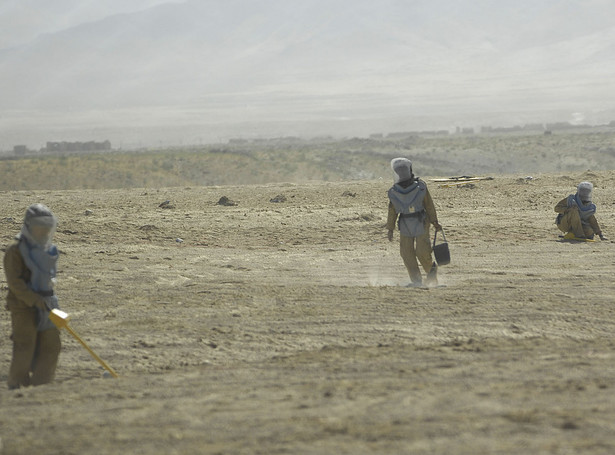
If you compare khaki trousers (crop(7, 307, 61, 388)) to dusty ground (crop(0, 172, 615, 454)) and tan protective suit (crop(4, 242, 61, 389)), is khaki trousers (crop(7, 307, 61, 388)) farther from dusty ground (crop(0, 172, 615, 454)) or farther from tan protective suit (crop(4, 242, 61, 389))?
dusty ground (crop(0, 172, 615, 454))

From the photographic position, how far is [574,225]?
607 inches

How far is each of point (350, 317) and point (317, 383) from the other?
9.30 feet

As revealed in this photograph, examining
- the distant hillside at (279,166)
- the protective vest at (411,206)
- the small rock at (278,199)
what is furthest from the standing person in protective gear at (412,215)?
the distant hillside at (279,166)

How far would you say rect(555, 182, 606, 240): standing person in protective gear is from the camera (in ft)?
50.1

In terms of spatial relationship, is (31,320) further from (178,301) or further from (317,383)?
(178,301)

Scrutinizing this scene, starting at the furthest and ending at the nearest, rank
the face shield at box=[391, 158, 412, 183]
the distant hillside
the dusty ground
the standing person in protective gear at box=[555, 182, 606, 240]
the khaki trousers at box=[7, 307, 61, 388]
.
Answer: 1. the distant hillside
2. the standing person in protective gear at box=[555, 182, 606, 240]
3. the face shield at box=[391, 158, 412, 183]
4. the khaki trousers at box=[7, 307, 61, 388]
5. the dusty ground

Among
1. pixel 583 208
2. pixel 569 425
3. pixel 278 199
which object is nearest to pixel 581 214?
pixel 583 208

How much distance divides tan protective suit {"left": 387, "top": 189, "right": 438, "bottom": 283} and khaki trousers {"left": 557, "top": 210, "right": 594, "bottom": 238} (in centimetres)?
493

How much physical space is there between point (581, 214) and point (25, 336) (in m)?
11.0

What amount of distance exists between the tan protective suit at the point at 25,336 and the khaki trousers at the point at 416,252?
17.4 feet

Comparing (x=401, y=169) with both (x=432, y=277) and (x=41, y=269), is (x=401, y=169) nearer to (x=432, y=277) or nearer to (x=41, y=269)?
(x=432, y=277)

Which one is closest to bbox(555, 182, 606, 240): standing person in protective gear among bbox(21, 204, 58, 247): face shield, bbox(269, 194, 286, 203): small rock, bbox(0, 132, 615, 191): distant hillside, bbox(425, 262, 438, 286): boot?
bbox(425, 262, 438, 286): boot

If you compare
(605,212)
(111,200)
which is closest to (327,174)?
(111,200)

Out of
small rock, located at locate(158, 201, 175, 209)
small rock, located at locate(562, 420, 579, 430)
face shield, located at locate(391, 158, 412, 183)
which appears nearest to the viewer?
small rock, located at locate(562, 420, 579, 430)
